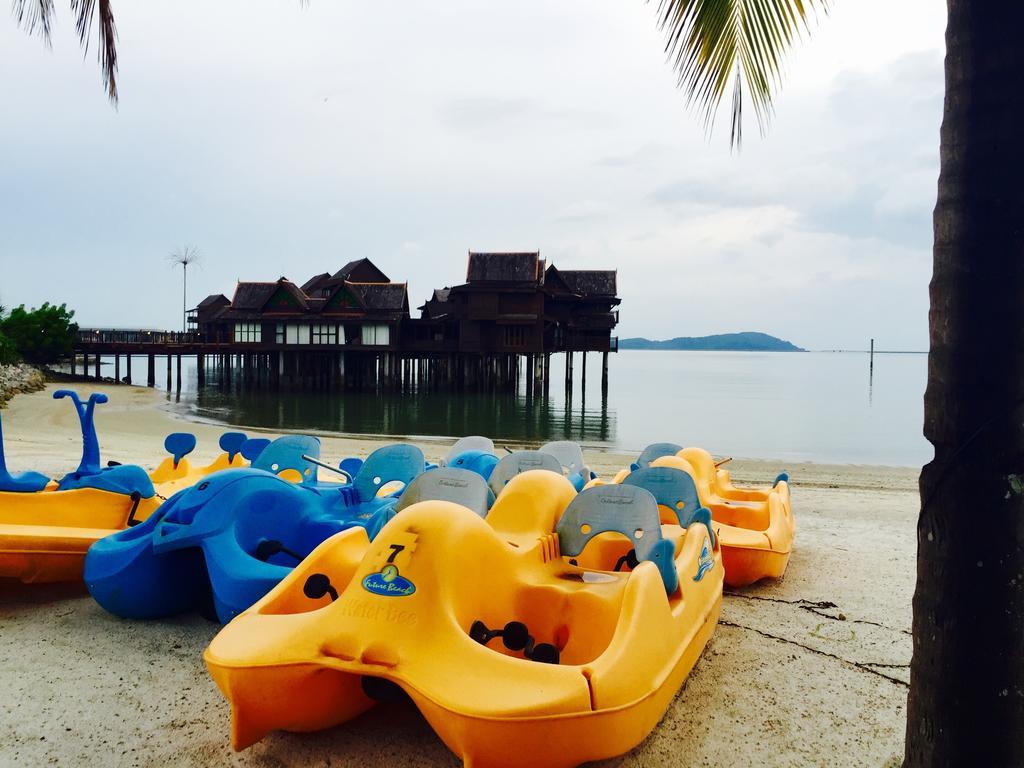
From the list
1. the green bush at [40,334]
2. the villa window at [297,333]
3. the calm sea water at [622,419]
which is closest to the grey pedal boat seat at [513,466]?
the calm sea water at [622,419]

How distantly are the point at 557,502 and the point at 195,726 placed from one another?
2128mm

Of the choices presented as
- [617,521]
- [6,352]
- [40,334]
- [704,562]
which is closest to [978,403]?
[617,521]

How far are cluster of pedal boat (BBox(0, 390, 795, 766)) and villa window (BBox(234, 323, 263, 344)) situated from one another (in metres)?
34.9

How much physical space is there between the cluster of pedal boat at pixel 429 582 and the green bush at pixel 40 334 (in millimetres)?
41342

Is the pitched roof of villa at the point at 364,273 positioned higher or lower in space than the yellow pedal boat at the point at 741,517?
higher

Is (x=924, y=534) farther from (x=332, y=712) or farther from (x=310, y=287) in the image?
(x=310, y=287)

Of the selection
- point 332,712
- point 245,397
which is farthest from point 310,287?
point 332,712

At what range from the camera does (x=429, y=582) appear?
2980 mm

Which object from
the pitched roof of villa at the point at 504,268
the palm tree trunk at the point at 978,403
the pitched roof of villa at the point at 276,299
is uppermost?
the pitched roof of villa at the point at 504,268

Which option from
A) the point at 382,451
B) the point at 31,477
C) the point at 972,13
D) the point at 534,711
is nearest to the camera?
the point at 972,13

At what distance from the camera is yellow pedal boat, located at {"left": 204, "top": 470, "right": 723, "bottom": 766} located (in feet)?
8.75

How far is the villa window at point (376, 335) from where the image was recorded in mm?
38281

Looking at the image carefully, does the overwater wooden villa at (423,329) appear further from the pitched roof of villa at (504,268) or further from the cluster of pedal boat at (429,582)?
the cluster of pedal boat at (429,582)

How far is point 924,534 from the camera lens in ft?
7.21
